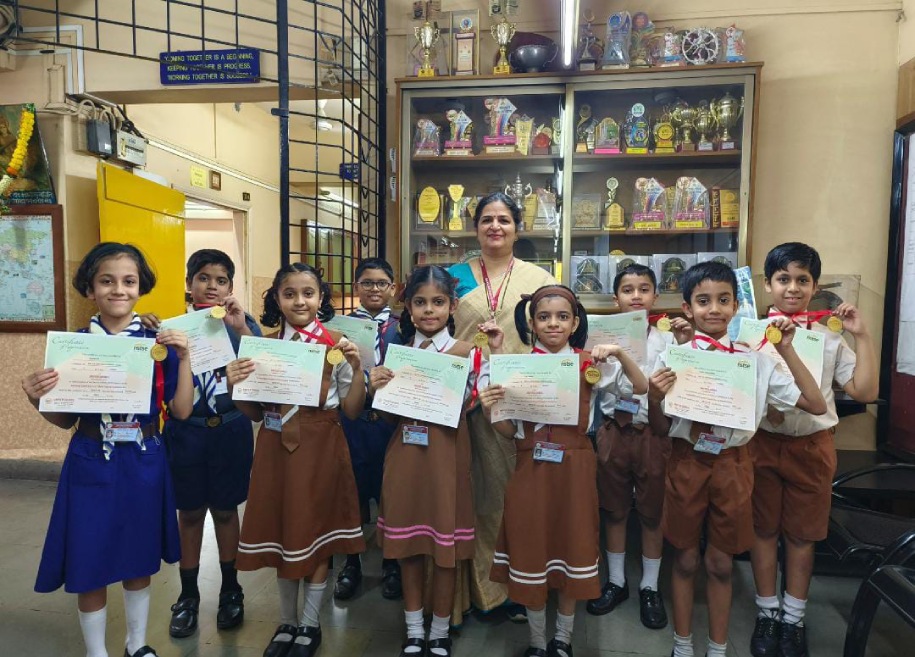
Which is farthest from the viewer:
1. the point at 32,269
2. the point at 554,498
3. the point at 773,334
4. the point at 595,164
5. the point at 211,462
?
the point at 32,269

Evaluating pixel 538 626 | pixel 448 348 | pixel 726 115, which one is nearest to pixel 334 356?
pixel 448 348

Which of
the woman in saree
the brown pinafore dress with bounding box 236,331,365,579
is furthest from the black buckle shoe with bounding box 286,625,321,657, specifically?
the woman in saree

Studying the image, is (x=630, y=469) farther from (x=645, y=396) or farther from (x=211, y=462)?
(x=211, y=462)

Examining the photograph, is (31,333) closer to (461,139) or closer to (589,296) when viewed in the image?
(461,139)

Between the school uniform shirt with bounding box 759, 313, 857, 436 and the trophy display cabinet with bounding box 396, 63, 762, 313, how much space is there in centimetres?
102

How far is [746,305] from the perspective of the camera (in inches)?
104

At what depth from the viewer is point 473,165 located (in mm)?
3240

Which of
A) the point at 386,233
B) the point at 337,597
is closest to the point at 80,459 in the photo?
the point at 337,597

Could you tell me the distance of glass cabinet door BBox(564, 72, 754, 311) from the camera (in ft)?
9.36

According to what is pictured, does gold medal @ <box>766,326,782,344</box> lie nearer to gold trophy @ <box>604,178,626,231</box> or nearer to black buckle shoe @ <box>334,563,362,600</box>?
gold trophy @ <box>604,178,626,231</box>

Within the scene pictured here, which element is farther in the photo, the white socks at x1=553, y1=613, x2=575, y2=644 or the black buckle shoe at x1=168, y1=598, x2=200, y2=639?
the black buckle shoe at x1=168, y1=598, x2=200, y2=639

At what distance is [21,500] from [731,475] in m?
3.89

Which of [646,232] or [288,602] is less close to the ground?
[646,232]

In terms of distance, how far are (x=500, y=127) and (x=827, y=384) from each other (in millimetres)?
2046
